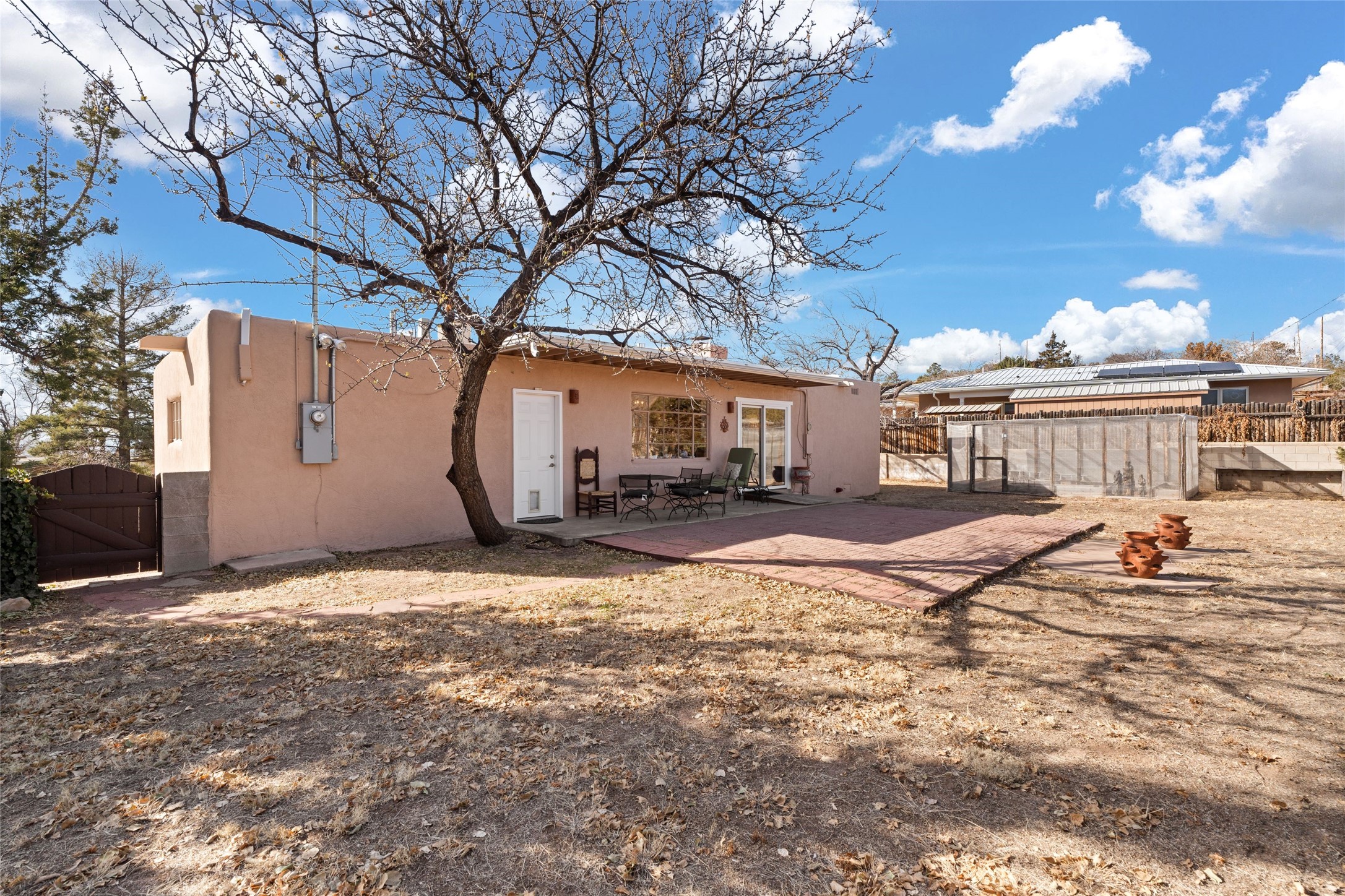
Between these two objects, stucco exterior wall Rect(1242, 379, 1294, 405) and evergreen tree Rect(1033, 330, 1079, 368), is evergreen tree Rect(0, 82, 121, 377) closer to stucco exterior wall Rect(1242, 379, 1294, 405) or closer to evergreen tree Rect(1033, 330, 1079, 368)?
stucco exterior wall Rect(1242, 379, 1294, 405)

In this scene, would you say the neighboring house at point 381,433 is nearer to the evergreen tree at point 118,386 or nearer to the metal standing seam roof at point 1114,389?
the evergreen tree at point 118,386

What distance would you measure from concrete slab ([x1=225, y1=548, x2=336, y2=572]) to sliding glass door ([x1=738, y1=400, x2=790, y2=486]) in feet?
26.1

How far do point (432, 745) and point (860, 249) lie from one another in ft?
20.7

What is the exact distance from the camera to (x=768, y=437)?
13539 millimetres

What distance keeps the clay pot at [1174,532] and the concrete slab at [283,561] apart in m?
9.88

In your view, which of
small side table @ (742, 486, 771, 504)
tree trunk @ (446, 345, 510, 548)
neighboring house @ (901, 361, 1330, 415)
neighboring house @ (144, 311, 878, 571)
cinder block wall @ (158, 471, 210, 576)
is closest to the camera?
cinder block wall @ (158, 471, 210, 576)

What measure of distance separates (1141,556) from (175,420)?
41.5 ft

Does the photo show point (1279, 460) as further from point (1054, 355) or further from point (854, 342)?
point (1054, 355)

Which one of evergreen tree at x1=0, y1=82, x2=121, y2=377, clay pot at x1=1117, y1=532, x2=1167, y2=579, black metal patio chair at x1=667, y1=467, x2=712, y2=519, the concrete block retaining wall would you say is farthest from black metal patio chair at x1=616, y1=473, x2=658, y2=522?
evergreen tree at x1=0, y1=82, x2=121, y2=377

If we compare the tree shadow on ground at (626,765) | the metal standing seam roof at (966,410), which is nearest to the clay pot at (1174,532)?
the tree shadow on ground at (626,765)

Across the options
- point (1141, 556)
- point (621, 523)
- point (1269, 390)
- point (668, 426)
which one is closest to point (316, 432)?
point (621, 523)

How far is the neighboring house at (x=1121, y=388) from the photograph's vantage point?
2150 cm

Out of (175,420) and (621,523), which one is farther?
(621,523)

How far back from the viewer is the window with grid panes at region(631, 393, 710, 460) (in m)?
11.1
